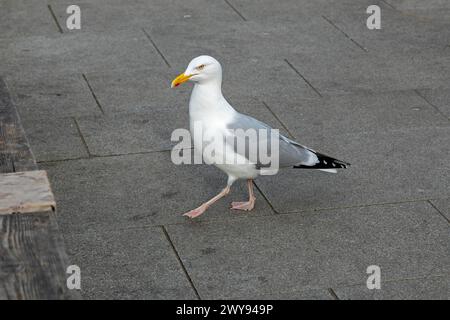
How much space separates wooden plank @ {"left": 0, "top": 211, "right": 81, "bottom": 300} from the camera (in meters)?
3.80

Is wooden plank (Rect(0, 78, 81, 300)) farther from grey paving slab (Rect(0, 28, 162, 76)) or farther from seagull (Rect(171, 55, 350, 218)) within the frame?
grey paving slab (Rect(0, 28, 162, 76))

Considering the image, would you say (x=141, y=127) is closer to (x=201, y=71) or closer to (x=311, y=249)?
(x=201, y=71)

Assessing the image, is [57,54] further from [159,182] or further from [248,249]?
[248,249]

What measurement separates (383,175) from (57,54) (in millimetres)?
4105

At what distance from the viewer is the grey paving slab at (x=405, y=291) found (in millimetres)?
5188

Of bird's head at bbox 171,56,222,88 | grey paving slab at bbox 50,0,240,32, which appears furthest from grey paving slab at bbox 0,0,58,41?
bird's head at bbox 171,56,222,88

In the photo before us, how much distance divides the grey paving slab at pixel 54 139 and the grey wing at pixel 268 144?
66.1 inches

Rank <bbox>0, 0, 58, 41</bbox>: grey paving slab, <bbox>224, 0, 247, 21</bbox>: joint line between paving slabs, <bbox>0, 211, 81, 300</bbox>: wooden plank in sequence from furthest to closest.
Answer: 1. <bbox>224, 0, 247, 21</bbox>: joint line between paving slabs
2. <bbox>0, 0, 58, 41</bbox>: grey paving slab
3. <bbox>0, 211, 81, 300</bbox>: wooden plank

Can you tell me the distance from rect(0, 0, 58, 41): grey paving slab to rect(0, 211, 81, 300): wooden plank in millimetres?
5963

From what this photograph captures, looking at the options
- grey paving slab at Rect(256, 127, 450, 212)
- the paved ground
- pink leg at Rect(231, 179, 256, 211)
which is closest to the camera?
the paved ground

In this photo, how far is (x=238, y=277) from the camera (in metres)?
5.43

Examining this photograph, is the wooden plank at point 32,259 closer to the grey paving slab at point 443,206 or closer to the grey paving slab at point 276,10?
the grey paving slab at point 443,206

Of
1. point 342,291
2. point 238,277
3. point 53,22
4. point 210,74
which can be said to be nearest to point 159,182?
point 210,74

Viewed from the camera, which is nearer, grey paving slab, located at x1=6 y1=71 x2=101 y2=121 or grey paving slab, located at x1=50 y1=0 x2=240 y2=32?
grey paving slab, located at x1=6 y1=71 x2=101 y2=121
